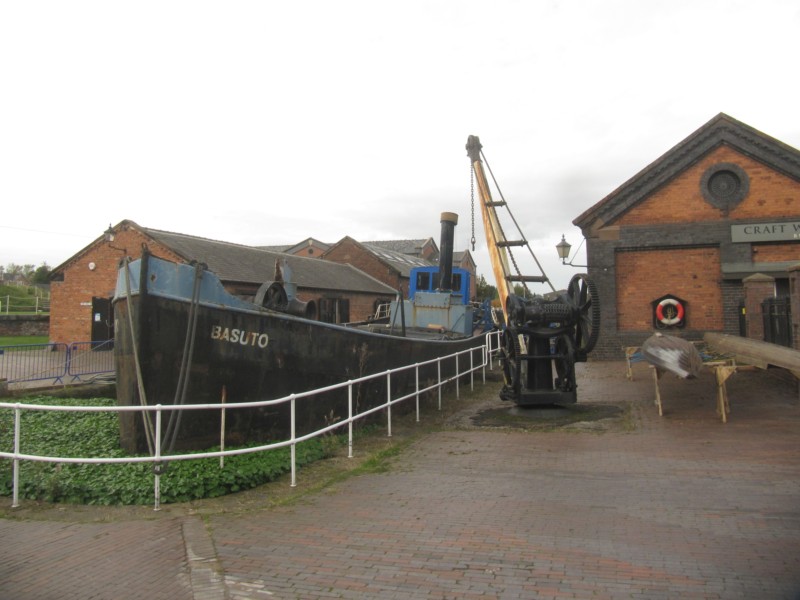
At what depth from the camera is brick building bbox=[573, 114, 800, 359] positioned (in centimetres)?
1809

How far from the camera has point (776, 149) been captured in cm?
1795

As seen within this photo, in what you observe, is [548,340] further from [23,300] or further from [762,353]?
[23,300]

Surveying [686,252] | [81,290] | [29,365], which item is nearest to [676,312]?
[686,252]

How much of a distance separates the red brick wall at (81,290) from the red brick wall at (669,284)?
17.5 m

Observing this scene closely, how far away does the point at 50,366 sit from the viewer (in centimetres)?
1630

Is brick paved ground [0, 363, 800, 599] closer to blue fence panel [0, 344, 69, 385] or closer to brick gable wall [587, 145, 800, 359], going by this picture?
blue fence panel [0, 344, 69, 385]

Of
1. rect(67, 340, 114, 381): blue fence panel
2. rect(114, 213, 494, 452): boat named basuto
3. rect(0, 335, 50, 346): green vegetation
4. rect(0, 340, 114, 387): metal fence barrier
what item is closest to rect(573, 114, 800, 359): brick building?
rect(114, 213, 494, 452): boat named basuto

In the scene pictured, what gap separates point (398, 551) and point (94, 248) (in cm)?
2302

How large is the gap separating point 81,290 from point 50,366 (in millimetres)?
8681

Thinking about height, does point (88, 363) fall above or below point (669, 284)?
below

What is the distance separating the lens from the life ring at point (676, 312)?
60.8ft

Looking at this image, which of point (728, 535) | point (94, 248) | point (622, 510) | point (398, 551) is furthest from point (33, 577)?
point (94, 248)

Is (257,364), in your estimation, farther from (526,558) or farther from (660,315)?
(660,315)

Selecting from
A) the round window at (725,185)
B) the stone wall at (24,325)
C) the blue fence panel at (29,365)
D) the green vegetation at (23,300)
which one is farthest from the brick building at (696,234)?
the green vegetation at (23,300)
